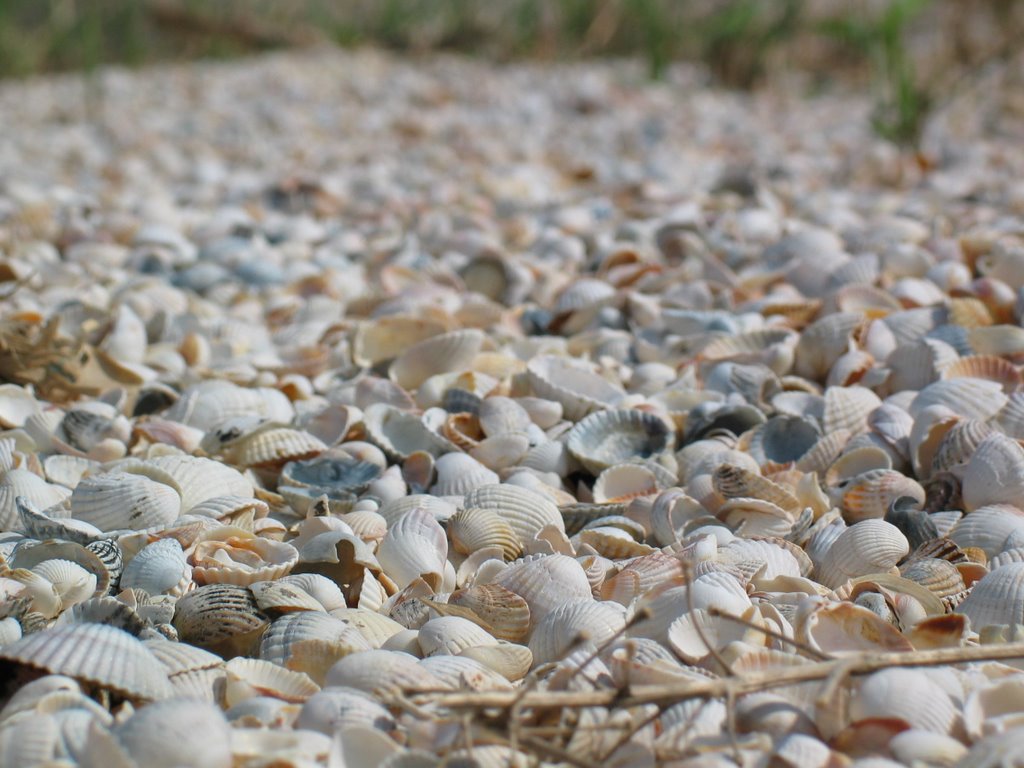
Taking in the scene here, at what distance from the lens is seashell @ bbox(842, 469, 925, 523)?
5.84 feet

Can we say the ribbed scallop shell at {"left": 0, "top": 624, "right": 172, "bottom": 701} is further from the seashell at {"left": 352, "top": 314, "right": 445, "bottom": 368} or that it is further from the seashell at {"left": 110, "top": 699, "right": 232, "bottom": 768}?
the seashell at {"left": 352, "top": 314, "right": 445, "bottom": 368}

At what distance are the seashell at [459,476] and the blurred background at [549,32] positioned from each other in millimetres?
5153

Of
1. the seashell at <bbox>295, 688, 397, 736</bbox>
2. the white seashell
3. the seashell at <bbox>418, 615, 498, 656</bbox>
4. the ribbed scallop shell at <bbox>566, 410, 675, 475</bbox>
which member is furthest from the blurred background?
the seashell at <bbox>295, 688, 397, 736</bbox>

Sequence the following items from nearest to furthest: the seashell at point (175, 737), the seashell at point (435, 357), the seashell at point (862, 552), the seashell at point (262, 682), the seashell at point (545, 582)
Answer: the seashell at point (175, 737) < the seashell at point (262, 682) < the seashell at point (545, 582) < the seashell at point (862, 552) < the seashell at point (435, 357)

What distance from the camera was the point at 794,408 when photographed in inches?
83.4

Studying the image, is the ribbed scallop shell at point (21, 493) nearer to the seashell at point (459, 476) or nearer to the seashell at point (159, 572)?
the seashell at point (159, 572)

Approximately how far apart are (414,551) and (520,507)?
0.21 metres

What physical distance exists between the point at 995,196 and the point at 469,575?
2.97m

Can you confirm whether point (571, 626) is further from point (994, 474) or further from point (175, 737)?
point (994, 474)

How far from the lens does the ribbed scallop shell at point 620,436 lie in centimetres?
199

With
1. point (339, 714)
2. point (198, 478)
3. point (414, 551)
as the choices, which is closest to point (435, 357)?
point (198, 478)

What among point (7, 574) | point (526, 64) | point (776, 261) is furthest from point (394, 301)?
point (526, 64)

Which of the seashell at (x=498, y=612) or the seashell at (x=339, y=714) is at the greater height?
the seashell at (x=339, y=714)

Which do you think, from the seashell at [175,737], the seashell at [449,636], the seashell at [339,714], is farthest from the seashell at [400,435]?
the seashell at [175,737]
